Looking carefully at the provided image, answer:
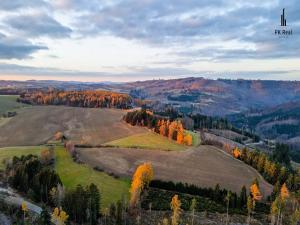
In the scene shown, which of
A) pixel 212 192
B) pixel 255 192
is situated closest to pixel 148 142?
pixel 212 192

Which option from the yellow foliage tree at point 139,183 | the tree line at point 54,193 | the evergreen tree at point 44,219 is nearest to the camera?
the evergreen tree at point 44,219

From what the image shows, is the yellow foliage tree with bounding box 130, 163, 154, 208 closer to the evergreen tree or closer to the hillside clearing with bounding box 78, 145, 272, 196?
the hillside clearing with bounding box 78, 145, 272, 196

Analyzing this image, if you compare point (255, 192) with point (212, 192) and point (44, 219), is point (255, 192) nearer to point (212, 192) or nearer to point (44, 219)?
point (212, 192)

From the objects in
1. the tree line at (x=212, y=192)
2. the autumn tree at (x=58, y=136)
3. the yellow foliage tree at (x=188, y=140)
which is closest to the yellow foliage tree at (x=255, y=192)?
the tree line at (x=212, y=192)

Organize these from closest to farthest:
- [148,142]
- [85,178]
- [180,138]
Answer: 1. [85,178]
2. [148,142]
3. [180,138]

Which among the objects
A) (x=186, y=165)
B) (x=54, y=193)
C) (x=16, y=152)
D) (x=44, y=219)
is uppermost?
(x=16, y=152)

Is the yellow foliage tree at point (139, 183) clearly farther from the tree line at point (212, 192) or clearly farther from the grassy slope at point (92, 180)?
the tree line at point (212, 192)
